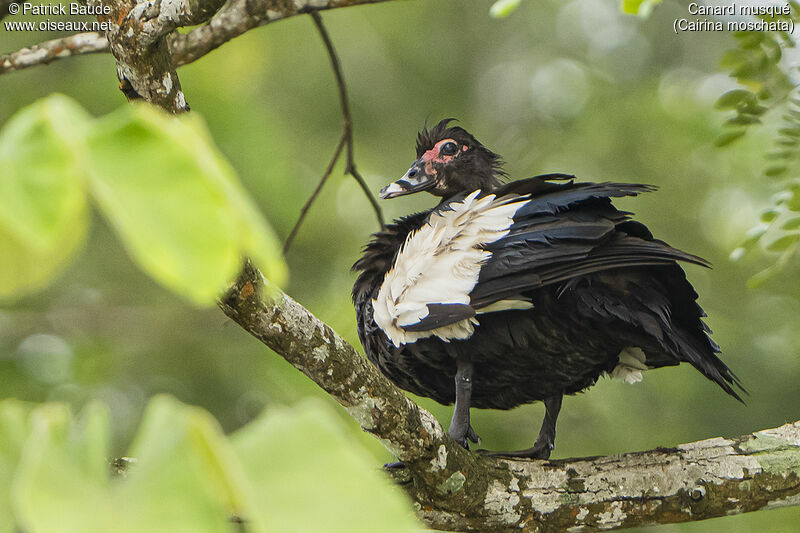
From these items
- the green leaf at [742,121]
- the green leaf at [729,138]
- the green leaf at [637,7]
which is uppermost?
the green leaf at [637,7]

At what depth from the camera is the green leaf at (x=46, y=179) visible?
43 cm

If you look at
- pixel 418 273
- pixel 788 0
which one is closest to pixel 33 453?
pixel 418 273

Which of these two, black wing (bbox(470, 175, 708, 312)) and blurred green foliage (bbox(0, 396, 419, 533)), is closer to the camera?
blurred green foliage (bbox(0, 396, 419, 533))

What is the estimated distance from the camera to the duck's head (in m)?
2.60

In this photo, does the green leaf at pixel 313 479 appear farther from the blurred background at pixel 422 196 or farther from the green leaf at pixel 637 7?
the blurred background at pixel 422 196

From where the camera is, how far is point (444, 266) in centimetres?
205

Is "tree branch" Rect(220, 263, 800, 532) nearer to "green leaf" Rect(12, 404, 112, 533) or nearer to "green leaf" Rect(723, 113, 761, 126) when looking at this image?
"green leaf" Rect(723, 113, 761, 126)

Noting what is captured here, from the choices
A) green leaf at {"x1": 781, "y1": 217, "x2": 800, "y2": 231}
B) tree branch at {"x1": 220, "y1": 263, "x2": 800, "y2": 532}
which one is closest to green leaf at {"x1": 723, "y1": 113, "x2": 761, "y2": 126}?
green leaf at {"x1": 781, "y1": 217, "x2": 800, "y2": 231}

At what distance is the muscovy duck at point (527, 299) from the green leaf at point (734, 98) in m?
0.28

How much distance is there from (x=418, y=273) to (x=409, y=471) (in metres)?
0.51

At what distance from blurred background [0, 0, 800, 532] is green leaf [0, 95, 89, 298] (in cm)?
275

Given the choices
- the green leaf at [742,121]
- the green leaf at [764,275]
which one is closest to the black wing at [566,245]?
the green leaf at [764,275]

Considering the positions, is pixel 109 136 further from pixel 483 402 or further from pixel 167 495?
pixel 483 402

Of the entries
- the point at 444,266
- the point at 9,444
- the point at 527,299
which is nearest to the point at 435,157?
the point at 444,266
